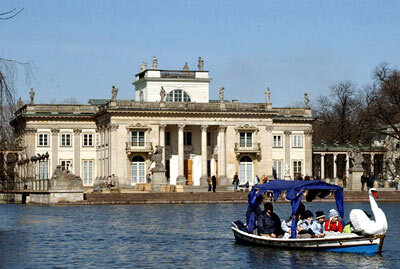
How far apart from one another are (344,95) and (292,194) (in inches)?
3541

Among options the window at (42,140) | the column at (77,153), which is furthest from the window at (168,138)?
the window at (42,140)

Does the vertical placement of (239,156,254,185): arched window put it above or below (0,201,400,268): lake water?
above

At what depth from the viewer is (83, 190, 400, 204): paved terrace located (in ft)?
238

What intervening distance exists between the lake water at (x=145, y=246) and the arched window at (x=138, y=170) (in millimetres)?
41078

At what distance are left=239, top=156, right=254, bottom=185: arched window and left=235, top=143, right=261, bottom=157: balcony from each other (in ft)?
4.26

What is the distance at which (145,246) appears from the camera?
121ft

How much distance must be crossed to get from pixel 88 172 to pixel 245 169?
16.5 m

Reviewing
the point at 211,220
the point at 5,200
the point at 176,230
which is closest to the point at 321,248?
the point at 176,230

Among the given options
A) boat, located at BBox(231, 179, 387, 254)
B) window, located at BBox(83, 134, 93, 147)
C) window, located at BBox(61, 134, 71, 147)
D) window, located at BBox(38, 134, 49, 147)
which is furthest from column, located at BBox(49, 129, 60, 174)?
boat, located at BBox(231, 179, 387, 254)

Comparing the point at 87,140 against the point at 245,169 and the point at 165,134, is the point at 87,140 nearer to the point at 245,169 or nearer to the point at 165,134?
the point at 165,134

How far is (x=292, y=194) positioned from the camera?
3478 cm

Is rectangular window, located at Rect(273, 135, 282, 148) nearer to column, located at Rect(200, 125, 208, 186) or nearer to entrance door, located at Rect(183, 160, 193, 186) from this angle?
column, located at Rect(200, 125, 208, 186)

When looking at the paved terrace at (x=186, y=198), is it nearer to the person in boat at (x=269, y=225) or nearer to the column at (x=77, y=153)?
the column at (x=77, y=153)

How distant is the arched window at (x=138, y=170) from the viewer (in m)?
96.1
